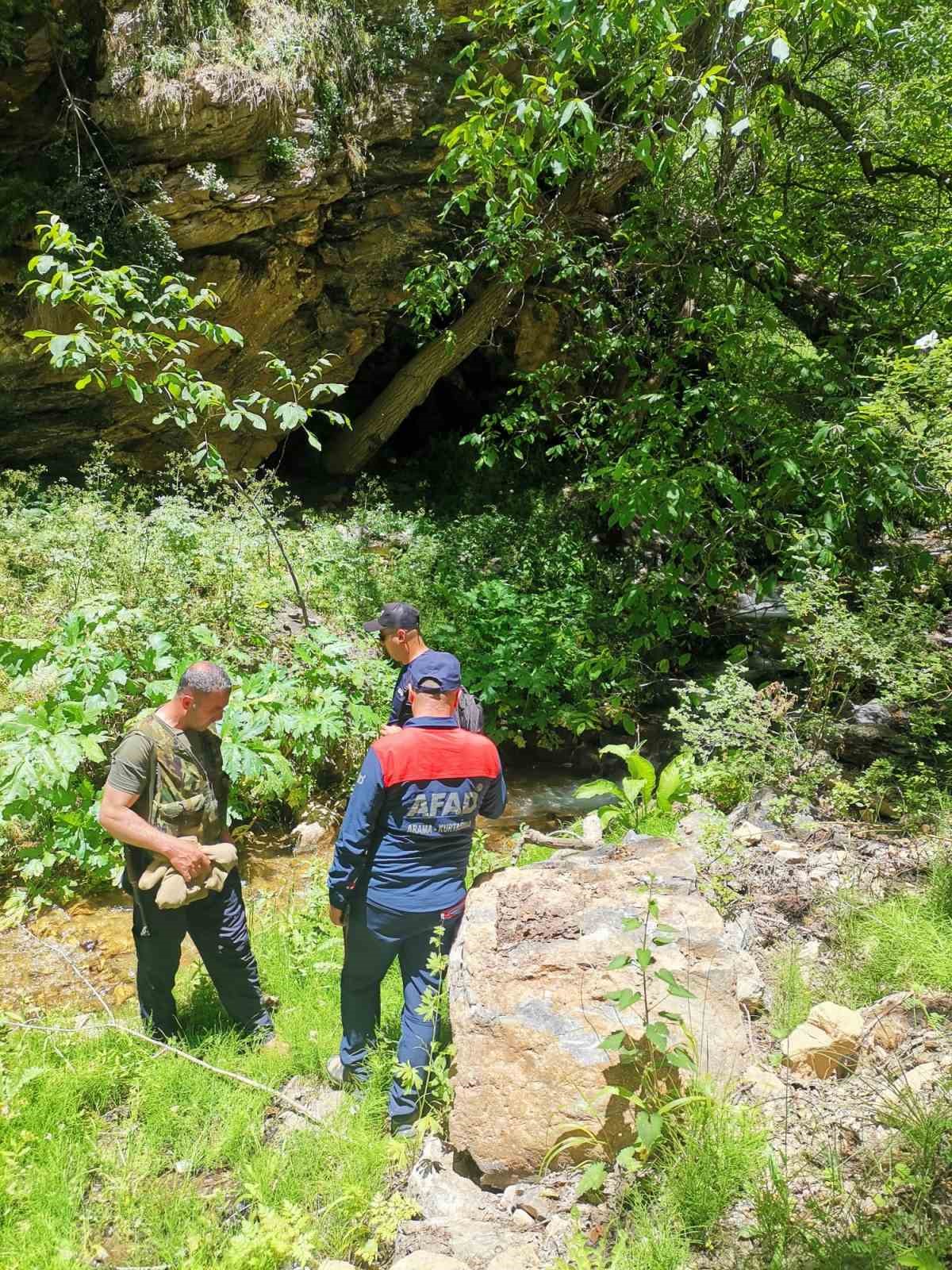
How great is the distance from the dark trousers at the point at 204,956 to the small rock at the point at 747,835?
8.20 feet

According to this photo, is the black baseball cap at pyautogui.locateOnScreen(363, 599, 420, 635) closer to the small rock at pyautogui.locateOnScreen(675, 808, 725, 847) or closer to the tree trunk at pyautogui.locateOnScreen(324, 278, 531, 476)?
the small rock at pyautogui.locateOnScreen(675, 808, 725, 847)

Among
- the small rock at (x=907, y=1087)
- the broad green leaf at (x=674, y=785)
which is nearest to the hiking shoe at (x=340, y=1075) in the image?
the small rock at (x=907, y=1087)

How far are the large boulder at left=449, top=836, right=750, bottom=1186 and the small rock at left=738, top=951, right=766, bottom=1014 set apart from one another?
0.14 m

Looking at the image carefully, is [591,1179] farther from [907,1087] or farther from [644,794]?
[644,794]

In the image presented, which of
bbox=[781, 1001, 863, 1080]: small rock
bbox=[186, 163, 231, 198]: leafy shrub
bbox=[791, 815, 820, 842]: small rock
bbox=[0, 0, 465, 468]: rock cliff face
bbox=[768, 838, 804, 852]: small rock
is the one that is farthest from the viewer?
bbox=[186, 163, 231, 198]: leafy shrub

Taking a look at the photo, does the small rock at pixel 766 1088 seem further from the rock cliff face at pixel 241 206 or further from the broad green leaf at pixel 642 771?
the rock cliff face at pixel 241 206

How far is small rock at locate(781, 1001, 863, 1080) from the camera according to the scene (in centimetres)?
258

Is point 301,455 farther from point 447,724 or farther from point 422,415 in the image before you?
point 447,724

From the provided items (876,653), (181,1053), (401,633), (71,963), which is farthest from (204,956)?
(876,653)

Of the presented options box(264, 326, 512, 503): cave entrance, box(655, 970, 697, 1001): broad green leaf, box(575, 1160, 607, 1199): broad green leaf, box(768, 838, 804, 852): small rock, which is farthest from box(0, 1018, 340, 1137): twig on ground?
box(264, 326, 512, 503): cave entrance

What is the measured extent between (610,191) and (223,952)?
839 centimetres

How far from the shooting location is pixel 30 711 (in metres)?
4.80

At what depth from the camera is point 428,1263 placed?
7.04ft

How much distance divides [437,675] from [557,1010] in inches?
48.6
